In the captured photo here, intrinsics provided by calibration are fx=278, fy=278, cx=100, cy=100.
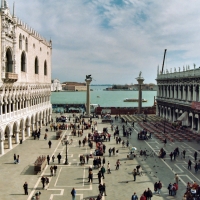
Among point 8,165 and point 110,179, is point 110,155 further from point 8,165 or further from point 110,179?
point 8,165

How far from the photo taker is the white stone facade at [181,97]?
40469 mm

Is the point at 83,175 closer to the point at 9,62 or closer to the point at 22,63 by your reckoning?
the point at 9,62

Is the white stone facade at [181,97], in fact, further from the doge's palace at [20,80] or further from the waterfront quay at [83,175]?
the doge's palace at [20,80]

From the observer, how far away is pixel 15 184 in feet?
64.8

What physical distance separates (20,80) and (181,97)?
27.3 metres

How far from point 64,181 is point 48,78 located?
3334cm

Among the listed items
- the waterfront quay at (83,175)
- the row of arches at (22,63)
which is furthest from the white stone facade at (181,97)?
the row of arches at (22,63)

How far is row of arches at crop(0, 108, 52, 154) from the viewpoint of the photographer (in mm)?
29500

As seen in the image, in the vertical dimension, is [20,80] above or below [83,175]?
above

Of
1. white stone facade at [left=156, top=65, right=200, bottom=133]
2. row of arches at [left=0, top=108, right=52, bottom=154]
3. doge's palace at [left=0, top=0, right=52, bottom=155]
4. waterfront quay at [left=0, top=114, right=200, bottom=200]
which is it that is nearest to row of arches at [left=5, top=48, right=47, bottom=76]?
doge's palace at [left=0, top=0, right=52, bottom=155]

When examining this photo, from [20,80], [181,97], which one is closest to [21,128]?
[20,80]

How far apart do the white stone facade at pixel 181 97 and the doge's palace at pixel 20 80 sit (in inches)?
893

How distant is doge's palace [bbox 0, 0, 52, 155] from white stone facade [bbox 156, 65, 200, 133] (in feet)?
74.4

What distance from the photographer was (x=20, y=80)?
33.8m
